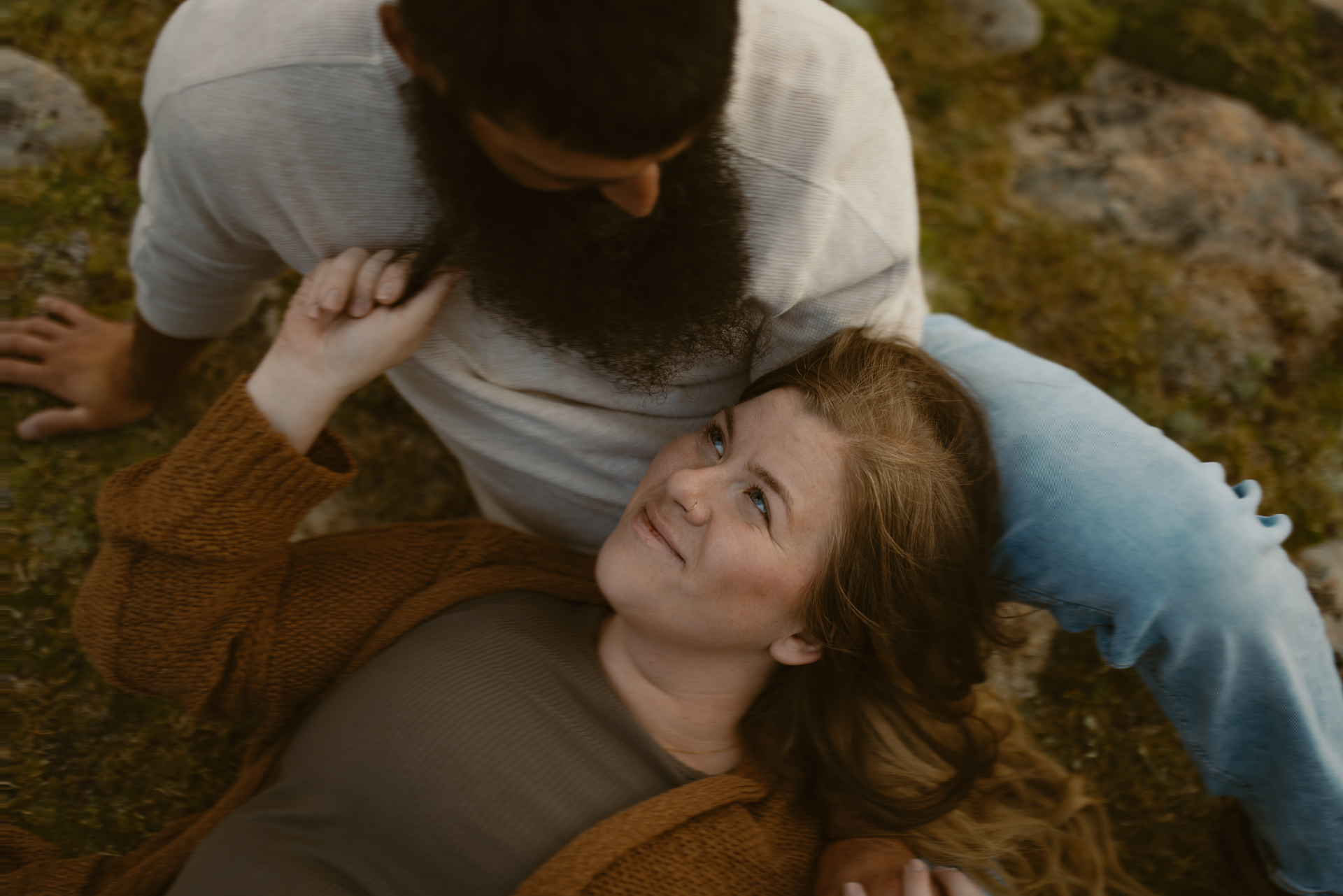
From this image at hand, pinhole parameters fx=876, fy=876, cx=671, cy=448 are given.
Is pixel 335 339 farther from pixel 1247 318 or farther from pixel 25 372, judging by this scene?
pixel 1247 318

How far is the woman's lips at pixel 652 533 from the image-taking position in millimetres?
1508

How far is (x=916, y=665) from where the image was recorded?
5.74 ft

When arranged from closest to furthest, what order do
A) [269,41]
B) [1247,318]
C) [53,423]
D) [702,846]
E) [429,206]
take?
[269,41]
[429,206]
[702,846]
[53,423]
[1247,318]

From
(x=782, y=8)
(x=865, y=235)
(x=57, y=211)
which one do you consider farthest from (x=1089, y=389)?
(x=57, y=211)

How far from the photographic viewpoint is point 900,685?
1.79m

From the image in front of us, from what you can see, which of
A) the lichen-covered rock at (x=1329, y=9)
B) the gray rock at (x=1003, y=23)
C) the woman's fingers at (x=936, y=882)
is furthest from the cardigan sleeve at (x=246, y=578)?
the lichen-covered rock at (x=1329, y=9)

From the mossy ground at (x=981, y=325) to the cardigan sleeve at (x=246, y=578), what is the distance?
437 millimetres

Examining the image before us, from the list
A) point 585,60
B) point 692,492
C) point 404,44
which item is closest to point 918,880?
point 692,492

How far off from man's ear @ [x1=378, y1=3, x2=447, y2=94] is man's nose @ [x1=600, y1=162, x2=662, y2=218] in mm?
232

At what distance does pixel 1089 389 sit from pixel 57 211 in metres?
2.45

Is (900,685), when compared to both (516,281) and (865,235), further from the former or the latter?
(516,281)

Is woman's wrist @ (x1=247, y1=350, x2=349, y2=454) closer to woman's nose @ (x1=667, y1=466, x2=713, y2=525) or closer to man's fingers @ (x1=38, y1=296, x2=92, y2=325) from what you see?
woman's nose @ (x1=667, y1=466, x2=713, y2=525)

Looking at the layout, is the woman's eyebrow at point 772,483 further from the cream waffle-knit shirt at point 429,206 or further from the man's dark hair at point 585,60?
the man's dark hair at point 585,60

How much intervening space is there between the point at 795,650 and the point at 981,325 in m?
1.34
